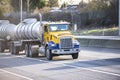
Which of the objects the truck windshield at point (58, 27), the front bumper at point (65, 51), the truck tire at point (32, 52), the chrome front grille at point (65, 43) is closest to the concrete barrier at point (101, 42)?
the truck tire at point (32, 52)

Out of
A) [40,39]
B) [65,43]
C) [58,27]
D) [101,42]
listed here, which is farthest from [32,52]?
[101,42]

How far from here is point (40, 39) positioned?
101ft

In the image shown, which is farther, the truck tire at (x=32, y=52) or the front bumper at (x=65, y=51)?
the truck tire at (x=32, y=52)

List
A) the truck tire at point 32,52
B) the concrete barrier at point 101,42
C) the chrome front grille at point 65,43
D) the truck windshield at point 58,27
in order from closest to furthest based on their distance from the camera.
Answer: the chrome front grille at point 65,43 < the truck windshield at point 58,27 < the truck tire at point 32,52 < the concrete barrier at point 101,42

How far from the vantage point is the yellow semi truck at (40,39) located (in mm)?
27469

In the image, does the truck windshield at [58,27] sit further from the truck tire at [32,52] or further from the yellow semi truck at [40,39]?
the truck tire at [32,52]

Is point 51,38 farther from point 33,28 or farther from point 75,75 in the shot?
point 75,75

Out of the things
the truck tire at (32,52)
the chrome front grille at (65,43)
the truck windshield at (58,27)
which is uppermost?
the truck windshield at (58,27)

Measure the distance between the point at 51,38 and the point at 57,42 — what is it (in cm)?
84

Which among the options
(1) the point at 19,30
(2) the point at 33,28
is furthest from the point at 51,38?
(1) the point at 19,30

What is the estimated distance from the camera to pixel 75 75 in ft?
59.8

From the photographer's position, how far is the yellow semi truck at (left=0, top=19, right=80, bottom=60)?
2747 cm

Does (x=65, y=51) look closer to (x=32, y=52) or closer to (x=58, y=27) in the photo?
(x=58, y=27)

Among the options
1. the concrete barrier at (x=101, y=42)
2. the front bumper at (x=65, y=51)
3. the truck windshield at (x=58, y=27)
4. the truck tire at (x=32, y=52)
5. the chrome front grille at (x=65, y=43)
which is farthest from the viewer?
the concrete barrier at (x=101, y=42)
